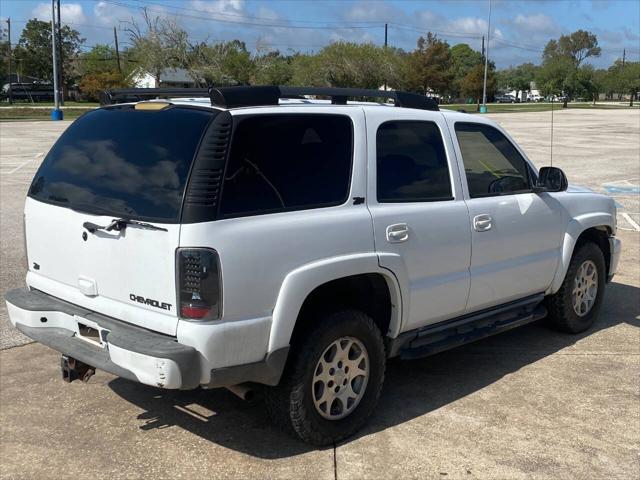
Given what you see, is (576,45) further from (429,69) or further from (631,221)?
(631,221)

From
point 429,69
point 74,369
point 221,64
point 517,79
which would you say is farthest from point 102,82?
point 517,79

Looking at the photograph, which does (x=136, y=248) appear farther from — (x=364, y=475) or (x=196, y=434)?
(x=364, y=475)

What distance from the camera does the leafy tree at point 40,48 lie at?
3644 inches

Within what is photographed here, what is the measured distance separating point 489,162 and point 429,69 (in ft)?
242

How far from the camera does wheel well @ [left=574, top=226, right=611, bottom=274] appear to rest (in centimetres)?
587

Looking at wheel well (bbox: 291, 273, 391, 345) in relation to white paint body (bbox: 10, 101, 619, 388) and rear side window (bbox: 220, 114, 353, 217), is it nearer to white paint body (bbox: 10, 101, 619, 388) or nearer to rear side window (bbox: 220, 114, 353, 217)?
white paint body (bbox: 10, 101, 619, 388)

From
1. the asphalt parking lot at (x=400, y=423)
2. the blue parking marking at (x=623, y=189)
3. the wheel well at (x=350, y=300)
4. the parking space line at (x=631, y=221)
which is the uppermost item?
the wheel well at (x=350, y=300)

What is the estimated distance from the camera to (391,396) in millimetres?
4684

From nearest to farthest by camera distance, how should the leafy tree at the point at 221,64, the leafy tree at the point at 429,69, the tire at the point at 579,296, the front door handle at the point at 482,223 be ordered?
the front door handle at the point at 482,223 → the tire at the point at 579,296 → the leafy tree at the point at 221,64 → the leafy tree at the point at 429,69

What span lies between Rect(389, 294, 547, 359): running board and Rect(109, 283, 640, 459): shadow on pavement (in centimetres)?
36

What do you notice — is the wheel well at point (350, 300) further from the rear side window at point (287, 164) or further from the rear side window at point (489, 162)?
the rear side window at point (489, 162)

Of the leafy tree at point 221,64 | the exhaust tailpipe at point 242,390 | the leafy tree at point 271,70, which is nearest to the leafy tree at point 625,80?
the leafy tree at point 271,70

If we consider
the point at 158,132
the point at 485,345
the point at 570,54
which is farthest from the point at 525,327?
the point at 570,54

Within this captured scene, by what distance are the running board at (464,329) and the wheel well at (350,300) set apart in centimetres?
22
